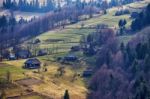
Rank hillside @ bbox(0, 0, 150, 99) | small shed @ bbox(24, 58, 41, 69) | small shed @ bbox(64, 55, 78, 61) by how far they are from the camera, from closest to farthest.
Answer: hillside @ bbox(0, 0, 150, 99), small shed @ bbox(24, 58, 41, 69), small shed @ bbox(64, 55, 78, 61)

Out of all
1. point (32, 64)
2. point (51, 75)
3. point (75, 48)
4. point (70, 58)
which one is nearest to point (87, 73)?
point (51, 75)

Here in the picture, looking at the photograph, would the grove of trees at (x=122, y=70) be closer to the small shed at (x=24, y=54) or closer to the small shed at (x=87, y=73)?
the small shed at (x=87, y=73)

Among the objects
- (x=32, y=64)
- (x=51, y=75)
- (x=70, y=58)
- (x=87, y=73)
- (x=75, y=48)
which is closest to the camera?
(x=51, y=75)

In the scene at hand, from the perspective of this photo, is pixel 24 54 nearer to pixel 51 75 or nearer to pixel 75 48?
pixel 75 48

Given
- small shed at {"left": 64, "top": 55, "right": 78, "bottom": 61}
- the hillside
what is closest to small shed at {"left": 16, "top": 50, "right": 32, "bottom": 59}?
the hillside

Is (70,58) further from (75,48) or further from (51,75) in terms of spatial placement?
(51,75)

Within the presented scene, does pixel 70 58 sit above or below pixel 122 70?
below

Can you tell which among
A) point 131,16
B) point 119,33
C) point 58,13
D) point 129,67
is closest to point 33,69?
point 129,67

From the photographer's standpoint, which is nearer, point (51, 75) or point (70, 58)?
point (51, 75)

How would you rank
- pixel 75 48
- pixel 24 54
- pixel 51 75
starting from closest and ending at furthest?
pixel 51 75 < pixel 75 48 < pixel 24 54

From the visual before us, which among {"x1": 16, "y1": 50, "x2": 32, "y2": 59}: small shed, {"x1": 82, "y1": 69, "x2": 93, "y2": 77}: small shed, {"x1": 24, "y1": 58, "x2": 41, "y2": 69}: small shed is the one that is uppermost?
{"x1": 24, "y1": 58, "x2": 41, "y2": 69}: small shed

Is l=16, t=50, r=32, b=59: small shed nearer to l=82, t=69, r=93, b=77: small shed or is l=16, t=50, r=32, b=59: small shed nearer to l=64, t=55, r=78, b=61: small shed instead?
l=64, t=55, r=78, b=61: small shed

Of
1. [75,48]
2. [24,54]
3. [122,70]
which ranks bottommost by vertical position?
[24,54]
